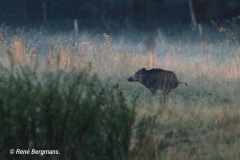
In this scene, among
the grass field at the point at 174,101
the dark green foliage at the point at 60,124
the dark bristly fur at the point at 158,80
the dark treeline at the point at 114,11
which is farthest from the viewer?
the dark treeline at the point at 114,11

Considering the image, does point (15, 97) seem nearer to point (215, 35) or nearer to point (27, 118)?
point (27, 118)

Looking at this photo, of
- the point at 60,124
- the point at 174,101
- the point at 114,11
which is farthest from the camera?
the point at 114,11

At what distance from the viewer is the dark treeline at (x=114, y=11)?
2698 centimetres

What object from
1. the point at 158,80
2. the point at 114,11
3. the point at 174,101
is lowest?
the point at 174,101

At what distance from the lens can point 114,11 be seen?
28.8 meters

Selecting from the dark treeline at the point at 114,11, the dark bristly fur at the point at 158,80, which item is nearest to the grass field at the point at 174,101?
the dark bristly fur at the point at 158,80

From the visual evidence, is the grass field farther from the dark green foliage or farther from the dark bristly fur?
the dark bristly fur

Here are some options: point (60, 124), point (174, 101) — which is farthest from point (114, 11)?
point (60, 124)

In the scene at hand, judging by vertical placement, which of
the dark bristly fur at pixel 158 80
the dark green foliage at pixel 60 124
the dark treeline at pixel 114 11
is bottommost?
the dark green foliage at pixel 60 124

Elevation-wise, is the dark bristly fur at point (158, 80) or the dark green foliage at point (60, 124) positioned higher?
the dark bristly fur at point (158, 80)

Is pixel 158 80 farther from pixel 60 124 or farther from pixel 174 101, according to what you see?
pixel 60 124

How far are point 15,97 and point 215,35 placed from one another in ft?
62.8

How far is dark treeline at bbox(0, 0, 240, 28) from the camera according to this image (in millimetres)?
26984

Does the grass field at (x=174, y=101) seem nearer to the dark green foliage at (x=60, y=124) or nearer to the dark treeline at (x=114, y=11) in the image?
the dark green foliage at (x=60, y=124)
